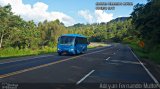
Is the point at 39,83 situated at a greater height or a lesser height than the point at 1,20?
lesser

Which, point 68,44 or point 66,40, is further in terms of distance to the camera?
point 66,40

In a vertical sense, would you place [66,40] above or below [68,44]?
above

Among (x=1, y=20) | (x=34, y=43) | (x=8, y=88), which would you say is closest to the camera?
(x=8, y=88)

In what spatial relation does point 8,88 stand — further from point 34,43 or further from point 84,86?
point 34,43

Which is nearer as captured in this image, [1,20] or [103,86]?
[103,86]

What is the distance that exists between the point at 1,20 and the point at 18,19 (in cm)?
858

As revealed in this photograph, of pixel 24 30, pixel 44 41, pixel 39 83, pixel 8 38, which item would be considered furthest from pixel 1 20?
pixel 39 83

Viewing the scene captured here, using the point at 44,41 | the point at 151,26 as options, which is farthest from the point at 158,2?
the point at 44,41

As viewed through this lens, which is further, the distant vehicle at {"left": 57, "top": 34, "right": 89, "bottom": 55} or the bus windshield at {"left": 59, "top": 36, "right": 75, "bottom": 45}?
the bus windshield at {"left": 59, "top": 36, "right": 75, "bottom": 45}

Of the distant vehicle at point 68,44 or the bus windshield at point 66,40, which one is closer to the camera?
the distant vehicle at point 68,44

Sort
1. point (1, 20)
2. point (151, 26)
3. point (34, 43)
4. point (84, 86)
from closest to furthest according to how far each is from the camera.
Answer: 1. point (84, 86)
2. point (151, 26)
3. point (1, 20)
4. point (34, 43)

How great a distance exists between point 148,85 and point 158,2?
25461 mm

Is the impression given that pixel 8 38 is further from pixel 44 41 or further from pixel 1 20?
pixel 44 41

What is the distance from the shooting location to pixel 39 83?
12211 mm
